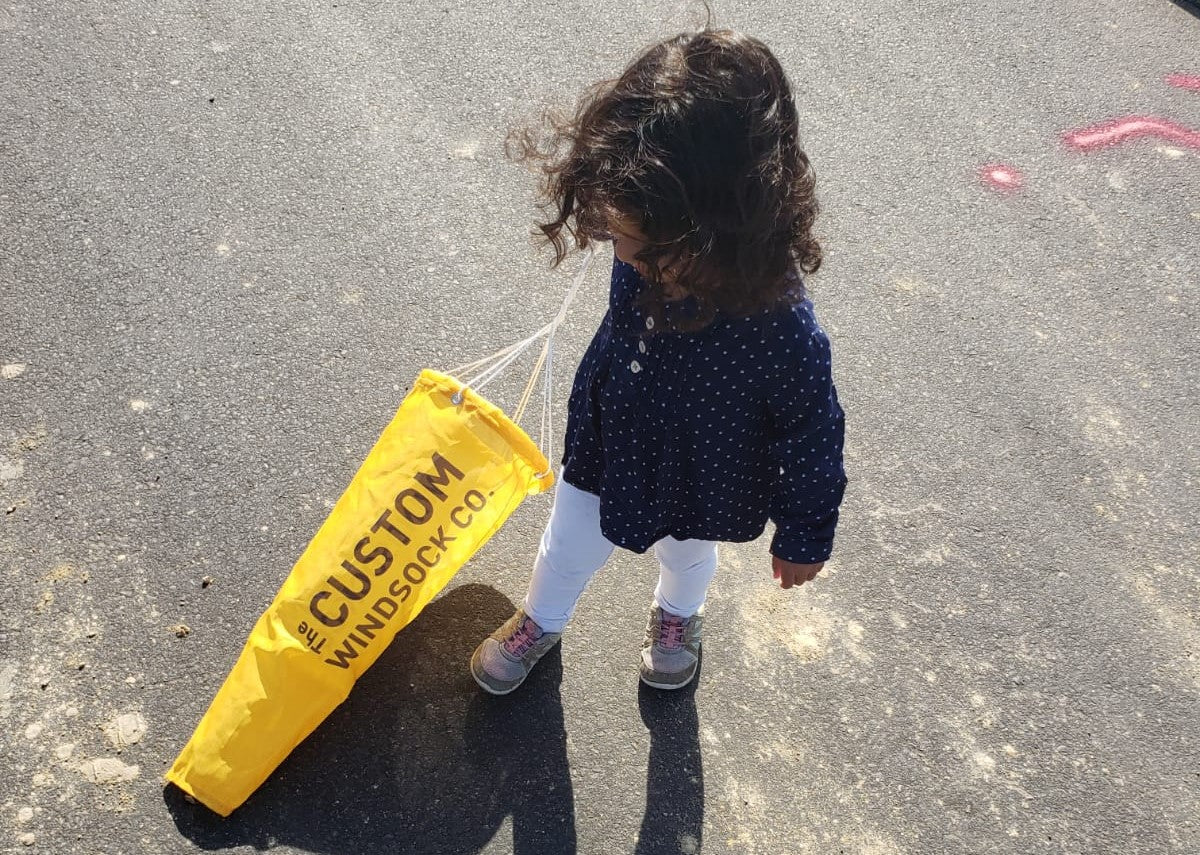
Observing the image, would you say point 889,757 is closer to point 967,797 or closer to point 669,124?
point 967,797

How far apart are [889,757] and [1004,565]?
0.73m

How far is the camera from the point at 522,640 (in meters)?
2.61

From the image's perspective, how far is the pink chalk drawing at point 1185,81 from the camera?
4863 millimetres

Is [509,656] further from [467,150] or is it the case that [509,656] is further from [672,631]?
[467,150]

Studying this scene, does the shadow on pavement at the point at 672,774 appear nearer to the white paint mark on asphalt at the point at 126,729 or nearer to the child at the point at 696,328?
the child at the point at 696,328

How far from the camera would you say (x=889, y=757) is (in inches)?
105

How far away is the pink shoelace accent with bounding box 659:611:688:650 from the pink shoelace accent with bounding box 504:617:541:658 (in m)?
0.31

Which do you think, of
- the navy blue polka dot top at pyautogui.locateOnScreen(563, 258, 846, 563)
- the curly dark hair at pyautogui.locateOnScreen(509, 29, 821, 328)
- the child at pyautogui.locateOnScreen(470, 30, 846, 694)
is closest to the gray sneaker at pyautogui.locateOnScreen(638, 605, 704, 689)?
the child at pyautogui.locateOnScreen(470, 30, 846, 694)

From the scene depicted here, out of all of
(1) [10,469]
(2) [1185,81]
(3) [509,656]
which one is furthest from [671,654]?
(2) [1185,81]

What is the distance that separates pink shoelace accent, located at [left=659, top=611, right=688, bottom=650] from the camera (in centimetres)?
267

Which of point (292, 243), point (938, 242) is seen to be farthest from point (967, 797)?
point (292, 243)

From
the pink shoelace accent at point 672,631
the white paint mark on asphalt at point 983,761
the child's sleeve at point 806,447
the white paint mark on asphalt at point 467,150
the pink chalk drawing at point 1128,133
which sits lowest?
the white paint mark on asphalt at point 983,761

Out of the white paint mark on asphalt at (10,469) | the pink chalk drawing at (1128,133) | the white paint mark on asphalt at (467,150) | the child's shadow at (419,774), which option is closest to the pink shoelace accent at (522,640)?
the child's shadow at (419,774)

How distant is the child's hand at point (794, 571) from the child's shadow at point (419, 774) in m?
0.74
